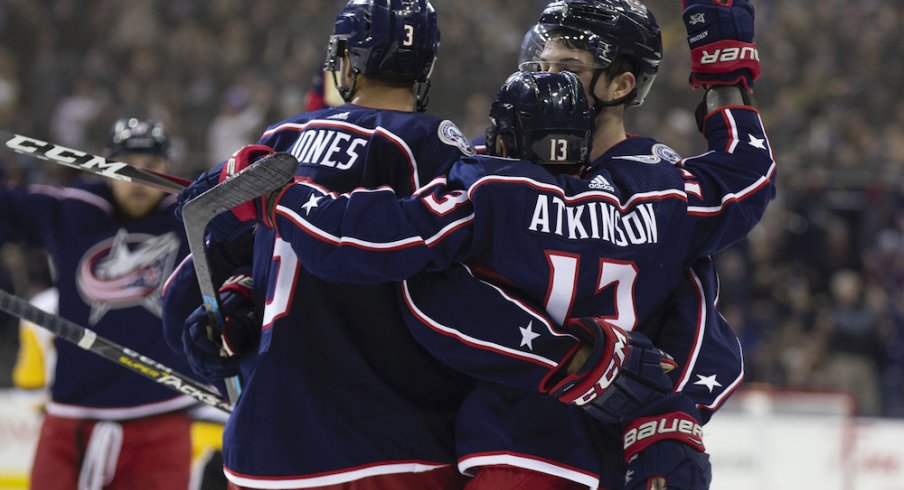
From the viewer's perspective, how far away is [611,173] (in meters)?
2.05

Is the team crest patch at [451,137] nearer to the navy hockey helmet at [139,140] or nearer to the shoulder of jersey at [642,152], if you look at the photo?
the shoulder of jersey at [642,152]

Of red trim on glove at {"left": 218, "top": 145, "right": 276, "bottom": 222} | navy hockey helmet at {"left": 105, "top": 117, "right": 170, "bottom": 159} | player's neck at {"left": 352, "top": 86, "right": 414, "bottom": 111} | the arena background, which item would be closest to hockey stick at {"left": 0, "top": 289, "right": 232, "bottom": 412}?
red trim on glove at {"left": 218, "top": 145, "right": 276, "bottom": 222}

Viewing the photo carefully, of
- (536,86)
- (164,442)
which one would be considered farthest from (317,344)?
(164,442)

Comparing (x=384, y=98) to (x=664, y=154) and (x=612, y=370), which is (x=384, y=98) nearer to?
(x=664, y=154)

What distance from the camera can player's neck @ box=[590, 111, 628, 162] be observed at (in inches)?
86.0

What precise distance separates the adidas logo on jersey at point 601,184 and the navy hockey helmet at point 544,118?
39mm

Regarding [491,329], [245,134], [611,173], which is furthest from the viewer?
[245,134]

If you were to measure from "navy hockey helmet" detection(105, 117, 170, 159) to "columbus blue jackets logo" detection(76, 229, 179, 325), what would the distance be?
24 centimetres

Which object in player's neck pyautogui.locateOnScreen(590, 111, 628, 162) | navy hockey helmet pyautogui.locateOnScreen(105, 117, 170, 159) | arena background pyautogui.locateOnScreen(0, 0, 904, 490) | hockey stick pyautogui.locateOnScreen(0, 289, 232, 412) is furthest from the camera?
arena background pyautogui.locateOnScreen(0, 0, 904, 490)

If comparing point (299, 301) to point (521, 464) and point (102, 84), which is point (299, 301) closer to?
point (521, 464)

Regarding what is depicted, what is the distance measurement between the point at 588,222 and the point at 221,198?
570 millimetres

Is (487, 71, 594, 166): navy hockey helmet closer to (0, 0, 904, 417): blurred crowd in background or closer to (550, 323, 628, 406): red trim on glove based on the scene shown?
(550, 323, 628, 406): red trim on glove

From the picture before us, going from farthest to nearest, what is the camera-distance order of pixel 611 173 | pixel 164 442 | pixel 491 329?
1. pixel 164 442
2. pixel 611 173
3. pixel 491 329

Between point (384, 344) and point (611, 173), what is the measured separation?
18.8 inches
